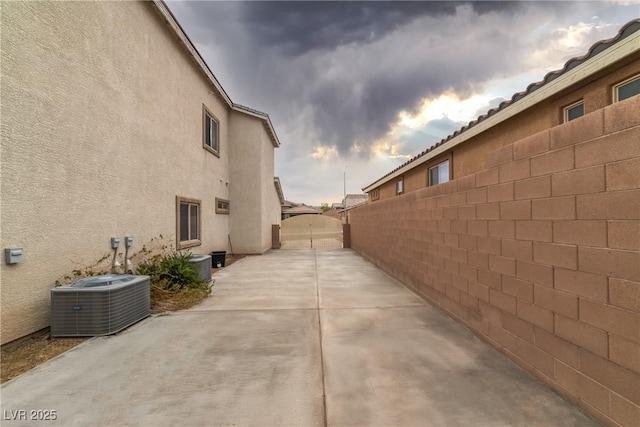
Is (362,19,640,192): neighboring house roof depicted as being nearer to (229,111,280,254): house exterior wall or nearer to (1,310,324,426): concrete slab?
(1,310,324,426): concrete slab

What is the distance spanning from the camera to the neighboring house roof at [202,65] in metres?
8.06

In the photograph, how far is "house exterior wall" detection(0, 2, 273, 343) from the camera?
13.3 ft

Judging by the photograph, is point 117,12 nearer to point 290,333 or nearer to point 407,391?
point 290,333

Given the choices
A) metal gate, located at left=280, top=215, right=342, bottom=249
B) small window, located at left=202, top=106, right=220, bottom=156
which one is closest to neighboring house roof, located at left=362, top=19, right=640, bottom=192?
small window, located at left=202, top=106, right=220, bottom=156

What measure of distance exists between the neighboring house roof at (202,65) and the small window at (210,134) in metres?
1.34

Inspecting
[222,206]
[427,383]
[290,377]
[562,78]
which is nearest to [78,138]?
[290,377]

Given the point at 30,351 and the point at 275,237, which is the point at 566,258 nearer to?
the point at 30,351

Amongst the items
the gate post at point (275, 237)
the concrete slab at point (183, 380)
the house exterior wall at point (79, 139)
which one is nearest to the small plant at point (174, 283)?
the house exterior wall at point (79, 139)

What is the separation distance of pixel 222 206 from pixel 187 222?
391cm

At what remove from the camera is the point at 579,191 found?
8.65 ft

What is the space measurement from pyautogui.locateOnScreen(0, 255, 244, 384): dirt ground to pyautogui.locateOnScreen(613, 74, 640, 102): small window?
8873mm

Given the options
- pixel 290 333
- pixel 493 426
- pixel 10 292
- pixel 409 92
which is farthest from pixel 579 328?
pixel 409 92

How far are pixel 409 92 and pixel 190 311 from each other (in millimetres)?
12566

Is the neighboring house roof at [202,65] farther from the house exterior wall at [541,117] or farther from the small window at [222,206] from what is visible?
the house exterior wall at [541,117]
